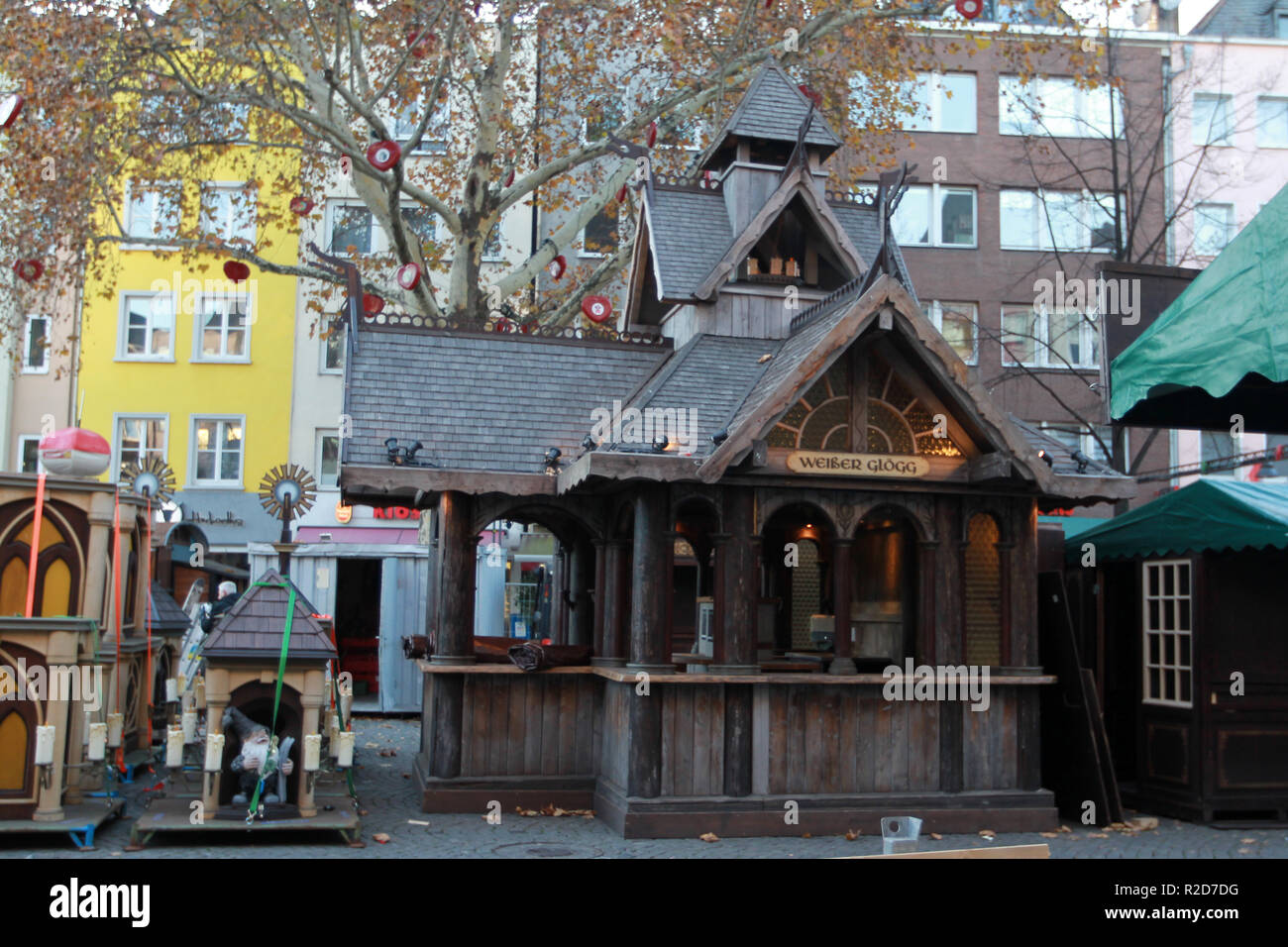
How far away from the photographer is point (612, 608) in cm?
1311

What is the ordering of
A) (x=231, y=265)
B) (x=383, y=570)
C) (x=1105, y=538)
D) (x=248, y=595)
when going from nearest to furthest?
(x=248, y=595) < (x=1105, y=538) < (x=231, y=265) < (x=383, y=570)

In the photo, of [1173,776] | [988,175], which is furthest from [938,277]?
[1173,776]

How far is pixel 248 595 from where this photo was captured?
11430 millimetres

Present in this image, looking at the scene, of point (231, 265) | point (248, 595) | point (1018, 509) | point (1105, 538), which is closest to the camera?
point (248, 595)

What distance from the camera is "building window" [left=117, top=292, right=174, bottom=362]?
110 ft

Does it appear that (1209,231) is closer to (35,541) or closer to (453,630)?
(453,630)

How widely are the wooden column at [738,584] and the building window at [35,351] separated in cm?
2718

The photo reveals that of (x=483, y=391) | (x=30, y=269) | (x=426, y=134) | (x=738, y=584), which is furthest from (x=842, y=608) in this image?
(x=426, y=134)

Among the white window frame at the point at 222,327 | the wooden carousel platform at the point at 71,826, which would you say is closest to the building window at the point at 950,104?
the white window frame at the point at 222,327

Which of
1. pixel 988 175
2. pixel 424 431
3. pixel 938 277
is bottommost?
pixel 424 431

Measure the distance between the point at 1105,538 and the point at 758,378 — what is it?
15.8 ft

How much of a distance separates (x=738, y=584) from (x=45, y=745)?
235 inches

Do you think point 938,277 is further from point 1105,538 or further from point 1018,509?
point 1018,509

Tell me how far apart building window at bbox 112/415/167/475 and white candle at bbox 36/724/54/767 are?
23.5 metres
